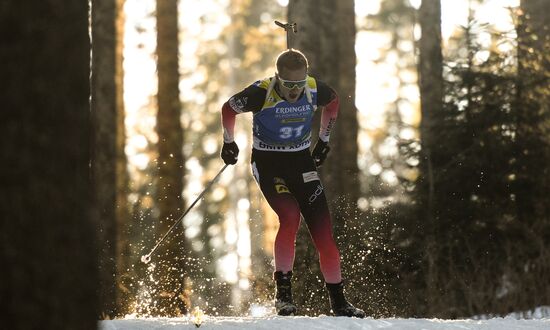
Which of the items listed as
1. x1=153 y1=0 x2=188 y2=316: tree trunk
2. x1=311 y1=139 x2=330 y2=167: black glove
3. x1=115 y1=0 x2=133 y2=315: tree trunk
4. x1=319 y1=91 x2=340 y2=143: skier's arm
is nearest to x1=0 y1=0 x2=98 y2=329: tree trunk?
x1=319 y1=91 x2=340 y2=143: skier's arm

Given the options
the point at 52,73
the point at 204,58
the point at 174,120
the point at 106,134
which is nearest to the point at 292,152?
the point at 52,73

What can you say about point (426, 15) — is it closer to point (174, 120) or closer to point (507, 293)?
point (174, 120)

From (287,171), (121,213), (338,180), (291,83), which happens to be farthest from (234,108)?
(121,213)

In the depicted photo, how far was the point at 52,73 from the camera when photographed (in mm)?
4469

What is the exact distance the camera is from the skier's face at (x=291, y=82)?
25.8 feet

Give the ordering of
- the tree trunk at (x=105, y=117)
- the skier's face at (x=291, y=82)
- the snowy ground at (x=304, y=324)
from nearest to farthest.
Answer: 1. the snowy ground at (x=304, y=324)
2. the skier's face at (x=291, y=82)
3. the tree trunk at (x=105, y=117)

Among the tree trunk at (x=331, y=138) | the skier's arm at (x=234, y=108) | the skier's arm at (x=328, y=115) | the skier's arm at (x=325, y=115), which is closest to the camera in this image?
the skier's arm at (x=234, y=108)

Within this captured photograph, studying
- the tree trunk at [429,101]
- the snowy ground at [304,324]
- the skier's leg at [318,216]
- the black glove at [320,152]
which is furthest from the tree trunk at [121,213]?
the snowy ground at [304,324]

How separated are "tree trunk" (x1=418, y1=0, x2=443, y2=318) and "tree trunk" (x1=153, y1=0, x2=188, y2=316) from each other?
3.77 m

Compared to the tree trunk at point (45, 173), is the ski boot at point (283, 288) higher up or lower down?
lower down

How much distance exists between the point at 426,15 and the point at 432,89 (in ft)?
9.93

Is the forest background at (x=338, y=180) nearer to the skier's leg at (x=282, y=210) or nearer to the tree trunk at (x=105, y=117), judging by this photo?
the tree trunk at (x=105, y=117)

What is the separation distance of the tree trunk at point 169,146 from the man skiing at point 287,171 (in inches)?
290

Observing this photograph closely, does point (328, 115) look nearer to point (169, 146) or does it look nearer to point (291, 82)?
point (291, 82)
